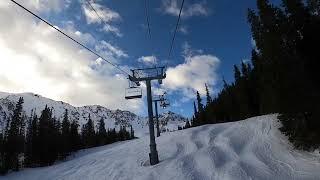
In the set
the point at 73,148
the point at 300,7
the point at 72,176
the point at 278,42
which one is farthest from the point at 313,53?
the point at 73,148

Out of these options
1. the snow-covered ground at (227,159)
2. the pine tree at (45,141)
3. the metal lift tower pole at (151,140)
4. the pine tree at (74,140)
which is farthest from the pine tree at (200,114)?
the metal lift tower pole at (151,140)

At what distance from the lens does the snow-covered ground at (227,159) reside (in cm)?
1912

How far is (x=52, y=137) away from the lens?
237 feet

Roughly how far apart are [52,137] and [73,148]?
1481cm

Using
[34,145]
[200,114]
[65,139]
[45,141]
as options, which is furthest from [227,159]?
[200,114]

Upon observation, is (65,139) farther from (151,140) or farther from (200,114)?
(151,140)

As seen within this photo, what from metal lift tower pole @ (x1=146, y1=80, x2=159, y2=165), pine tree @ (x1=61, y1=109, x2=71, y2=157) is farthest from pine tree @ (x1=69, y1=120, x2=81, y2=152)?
metal lift tower pole @ (x1=146, y1=80, x2=159, y2=165)

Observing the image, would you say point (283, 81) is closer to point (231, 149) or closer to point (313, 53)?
point (313, 53)

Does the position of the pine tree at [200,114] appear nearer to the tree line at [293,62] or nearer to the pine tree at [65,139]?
the pine tree at [65,139]

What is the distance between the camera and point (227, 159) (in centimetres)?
2211

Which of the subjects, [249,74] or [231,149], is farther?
[249,74]

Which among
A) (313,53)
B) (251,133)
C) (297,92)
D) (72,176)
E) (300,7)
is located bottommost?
(72,176)

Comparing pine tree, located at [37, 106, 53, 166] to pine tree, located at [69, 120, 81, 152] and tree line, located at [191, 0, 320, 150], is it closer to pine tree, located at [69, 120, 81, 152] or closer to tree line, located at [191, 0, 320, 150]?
pine tree, located at [69, 120, 81, 152]

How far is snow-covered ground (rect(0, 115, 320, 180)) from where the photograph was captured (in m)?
19.1
